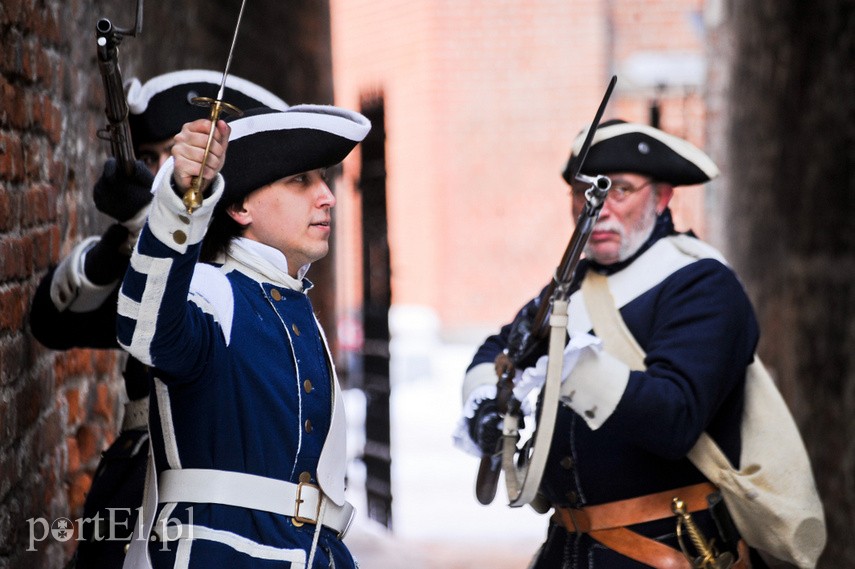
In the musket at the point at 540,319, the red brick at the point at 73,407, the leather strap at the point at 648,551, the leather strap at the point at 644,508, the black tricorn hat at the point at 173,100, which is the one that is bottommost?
the leather strap at the point at 648,551

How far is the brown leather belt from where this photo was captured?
315cm

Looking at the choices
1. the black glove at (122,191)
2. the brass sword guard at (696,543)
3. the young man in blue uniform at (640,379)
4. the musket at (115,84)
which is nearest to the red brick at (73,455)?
the black glove at (122,191)

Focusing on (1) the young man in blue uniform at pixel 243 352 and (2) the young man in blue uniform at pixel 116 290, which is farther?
(2) the young man in blue uniform at pixel 116 290

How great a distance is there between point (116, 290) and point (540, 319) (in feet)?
3.52

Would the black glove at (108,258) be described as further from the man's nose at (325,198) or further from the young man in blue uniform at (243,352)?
the man's nose at (325,198)

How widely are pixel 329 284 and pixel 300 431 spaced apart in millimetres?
5612

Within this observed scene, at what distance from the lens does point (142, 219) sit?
2.99m

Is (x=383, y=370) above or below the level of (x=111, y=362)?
below

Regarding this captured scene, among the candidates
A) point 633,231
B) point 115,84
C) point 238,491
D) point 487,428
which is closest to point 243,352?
point 238,491

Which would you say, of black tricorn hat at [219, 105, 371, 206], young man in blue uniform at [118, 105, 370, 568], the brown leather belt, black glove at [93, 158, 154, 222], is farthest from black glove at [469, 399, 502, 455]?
black glove at [93, 158, 154, 222]

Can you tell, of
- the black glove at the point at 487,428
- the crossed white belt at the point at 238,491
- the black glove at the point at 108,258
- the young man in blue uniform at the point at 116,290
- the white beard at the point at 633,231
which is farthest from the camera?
the white beard at the point at 633,231

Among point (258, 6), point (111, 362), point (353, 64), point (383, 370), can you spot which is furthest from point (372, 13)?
point (111, 362)

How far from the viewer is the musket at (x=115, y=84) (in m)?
2.47

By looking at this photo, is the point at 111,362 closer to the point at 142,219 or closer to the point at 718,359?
the point at 142,219
